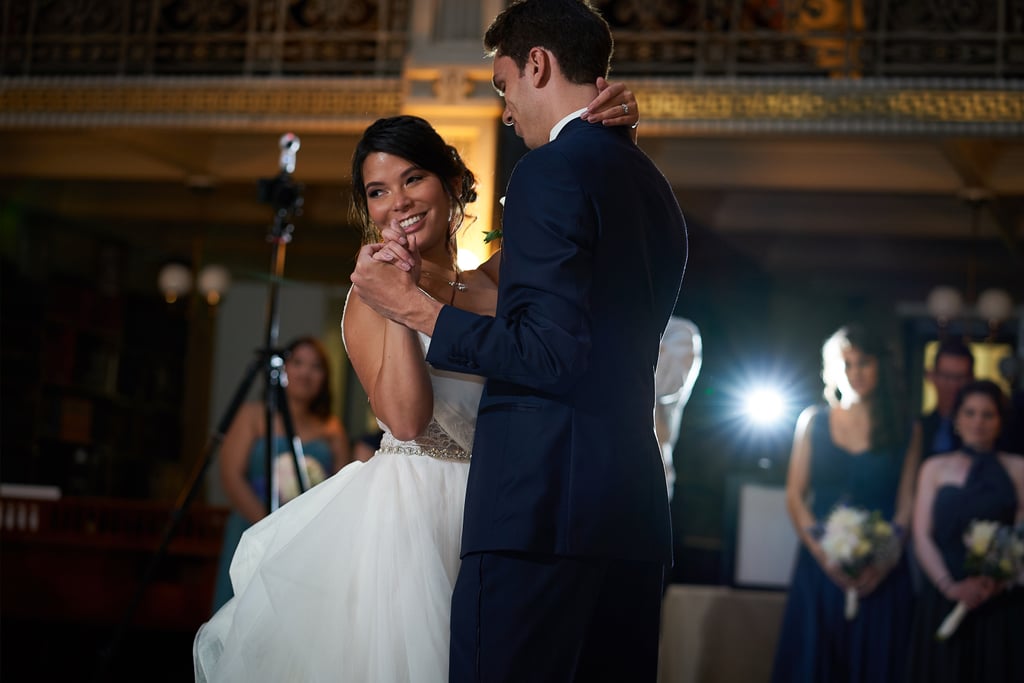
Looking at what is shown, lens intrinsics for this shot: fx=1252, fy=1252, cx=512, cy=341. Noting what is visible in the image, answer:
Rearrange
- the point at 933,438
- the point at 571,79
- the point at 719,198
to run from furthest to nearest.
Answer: the point at 719,198 < the point at 933,438 < the point at 571,79

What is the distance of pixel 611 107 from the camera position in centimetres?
189

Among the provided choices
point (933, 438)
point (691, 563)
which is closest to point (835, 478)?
point (933, 438)

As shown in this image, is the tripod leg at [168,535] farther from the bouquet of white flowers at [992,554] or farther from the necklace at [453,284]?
the bouquet of white flowers at [992,554]

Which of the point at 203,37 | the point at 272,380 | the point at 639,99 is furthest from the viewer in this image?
the point at 203,37

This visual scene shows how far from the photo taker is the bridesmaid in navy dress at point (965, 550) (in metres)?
4.97

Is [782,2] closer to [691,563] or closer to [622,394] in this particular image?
[691,563]

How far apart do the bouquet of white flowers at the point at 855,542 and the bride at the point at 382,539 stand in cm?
331

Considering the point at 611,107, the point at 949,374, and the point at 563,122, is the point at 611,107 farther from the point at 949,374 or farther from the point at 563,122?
the point at 949,374

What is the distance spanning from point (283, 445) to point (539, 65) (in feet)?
13.3

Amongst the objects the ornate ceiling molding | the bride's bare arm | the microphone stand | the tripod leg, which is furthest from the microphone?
the bride's bare arm

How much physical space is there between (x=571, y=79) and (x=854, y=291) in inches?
378

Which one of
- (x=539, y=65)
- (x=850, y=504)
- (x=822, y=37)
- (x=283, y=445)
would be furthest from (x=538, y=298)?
(x=822, y=37)

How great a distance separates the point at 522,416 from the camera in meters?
1.76

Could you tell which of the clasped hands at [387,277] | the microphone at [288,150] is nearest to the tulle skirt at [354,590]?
the clasped hands at [387,277]
